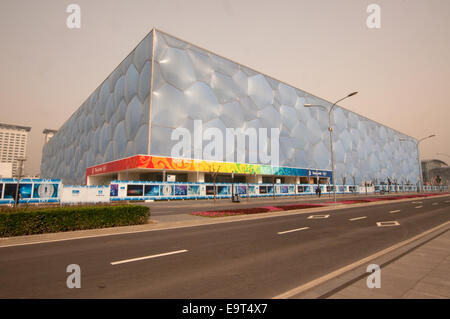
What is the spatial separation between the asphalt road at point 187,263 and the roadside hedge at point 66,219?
1.77 meters

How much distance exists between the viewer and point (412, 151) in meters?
117

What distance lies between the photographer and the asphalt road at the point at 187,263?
4617 millimetres

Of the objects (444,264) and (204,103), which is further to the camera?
(204,103)

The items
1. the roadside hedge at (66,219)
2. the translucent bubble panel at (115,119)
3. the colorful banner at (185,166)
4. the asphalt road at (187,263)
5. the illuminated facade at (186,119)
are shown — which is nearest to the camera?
the asphalt road at (187,263)

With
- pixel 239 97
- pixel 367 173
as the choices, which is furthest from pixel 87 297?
pixel 367 173

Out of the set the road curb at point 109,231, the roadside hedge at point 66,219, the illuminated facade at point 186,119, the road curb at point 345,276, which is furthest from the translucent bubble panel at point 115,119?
the road curb at point 345,276

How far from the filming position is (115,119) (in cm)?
5097

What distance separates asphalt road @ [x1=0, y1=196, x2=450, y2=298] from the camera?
4.62 meters

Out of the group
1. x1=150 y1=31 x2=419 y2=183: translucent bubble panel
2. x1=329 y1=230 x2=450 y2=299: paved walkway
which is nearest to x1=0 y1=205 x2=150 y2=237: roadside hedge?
x1=329 y1=230 x2=450 y2=299: paved walkway

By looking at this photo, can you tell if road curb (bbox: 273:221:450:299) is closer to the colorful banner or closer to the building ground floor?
the building ground floor

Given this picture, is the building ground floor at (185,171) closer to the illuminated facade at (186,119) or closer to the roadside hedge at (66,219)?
the illuminated facade at (186,119)

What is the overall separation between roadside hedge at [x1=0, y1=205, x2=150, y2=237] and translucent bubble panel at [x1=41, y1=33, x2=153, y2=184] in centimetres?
2781
